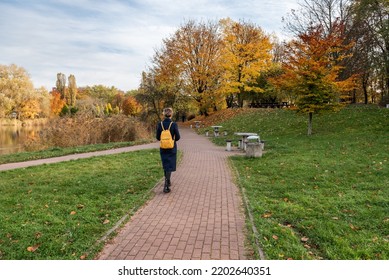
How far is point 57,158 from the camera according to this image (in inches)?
535

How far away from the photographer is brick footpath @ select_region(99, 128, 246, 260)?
4160 mm

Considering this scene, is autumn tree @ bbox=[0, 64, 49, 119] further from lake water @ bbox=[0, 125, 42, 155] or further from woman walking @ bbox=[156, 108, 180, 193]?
woman walking @ bbox=[156, 108, 180, 193]

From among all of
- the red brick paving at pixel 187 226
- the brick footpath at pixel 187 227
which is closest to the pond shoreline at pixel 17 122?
the red brick paving at pixel 187 226

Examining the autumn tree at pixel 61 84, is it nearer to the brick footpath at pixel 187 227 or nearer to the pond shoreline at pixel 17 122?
the pond shoreline at pixel 17 122

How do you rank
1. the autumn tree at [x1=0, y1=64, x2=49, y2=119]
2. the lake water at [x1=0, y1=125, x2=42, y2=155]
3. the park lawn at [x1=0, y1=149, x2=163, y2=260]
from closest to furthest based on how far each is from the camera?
1. the park lawn at [x1=0, y1=149, x2=163, y2=260]
2. the lake water at [x1=0, y1=125, x2=42, y2=155]
3. the autumn tree at [x1=0, y1=64, x2=49, y2=119]

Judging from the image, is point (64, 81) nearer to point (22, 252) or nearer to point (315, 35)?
point (315, 35)

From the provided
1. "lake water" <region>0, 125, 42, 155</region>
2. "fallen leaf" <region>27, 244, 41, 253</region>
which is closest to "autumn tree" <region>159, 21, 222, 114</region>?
"lake water" <region>0, 125, 42, 155</region>

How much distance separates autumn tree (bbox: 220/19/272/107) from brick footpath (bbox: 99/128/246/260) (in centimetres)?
2550

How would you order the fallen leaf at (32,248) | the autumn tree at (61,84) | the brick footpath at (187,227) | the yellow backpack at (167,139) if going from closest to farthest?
1. the brick footpath at (187,227)
2. the fallen leaf at (32,248)
3. the yellow backpack at (167,139)
4. the autumn tree at (61,84)

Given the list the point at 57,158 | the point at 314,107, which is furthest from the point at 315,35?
the point at 57,158

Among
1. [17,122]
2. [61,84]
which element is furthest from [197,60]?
[61,84]

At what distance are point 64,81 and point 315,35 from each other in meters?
70.1

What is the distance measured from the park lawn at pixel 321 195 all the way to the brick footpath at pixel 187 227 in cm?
47

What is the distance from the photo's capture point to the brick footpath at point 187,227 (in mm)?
4160
